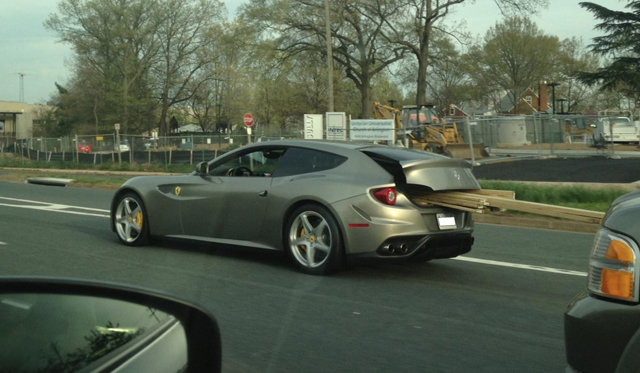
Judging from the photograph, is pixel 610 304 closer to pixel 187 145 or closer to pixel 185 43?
pixel 187 145

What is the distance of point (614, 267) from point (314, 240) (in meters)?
4.73

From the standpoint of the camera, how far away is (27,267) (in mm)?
8266

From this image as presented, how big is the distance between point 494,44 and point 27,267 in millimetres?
72167

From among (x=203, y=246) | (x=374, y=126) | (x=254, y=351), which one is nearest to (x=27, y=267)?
(x=203, y=246)

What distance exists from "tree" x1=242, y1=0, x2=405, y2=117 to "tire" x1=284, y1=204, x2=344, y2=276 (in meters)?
33.8

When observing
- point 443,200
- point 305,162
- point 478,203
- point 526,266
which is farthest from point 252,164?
point 526,266

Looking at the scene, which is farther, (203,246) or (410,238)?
(203,246)

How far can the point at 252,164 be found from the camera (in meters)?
8.62

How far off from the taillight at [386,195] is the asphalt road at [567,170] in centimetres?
1436

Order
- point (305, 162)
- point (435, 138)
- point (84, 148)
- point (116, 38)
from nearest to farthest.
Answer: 1. point (305, 162)
2. point (435, 138)
3. point (84, 148)
4. point (116, 38)

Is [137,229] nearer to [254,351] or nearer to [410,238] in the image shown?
[410,238]

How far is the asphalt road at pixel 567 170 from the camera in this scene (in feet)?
69.3

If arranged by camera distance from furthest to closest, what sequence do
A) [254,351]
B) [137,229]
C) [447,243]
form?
[137,229], [447,243], [254,351]

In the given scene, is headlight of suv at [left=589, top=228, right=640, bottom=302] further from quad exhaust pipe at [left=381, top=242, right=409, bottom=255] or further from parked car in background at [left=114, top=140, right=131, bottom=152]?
parked car in background at [left=114, top=140, right=131, bottom=152]
